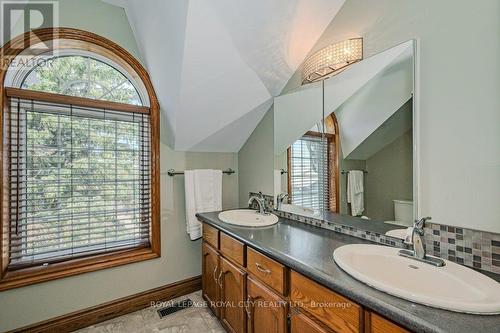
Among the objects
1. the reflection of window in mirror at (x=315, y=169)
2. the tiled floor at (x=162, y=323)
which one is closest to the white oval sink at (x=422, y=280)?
the reflection of window in mirror at (x=315, y=169)

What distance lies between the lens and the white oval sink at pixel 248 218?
1697 mm

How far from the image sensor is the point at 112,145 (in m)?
2.03

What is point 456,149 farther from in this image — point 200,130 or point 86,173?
point 86,173

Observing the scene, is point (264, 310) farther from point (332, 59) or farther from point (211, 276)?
point (332, 59)

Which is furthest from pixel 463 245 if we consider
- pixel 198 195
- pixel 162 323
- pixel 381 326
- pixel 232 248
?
pixel 162 323

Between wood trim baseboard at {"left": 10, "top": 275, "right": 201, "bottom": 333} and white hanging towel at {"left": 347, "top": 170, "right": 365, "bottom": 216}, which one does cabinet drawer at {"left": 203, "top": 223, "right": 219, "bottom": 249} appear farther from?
white hanging towel at {"left": 347, "top": 170, "right": 365, "bottom": 216}

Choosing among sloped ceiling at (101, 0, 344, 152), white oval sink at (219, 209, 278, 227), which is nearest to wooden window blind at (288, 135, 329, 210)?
white oval sink at (219, 209, 278, 227)

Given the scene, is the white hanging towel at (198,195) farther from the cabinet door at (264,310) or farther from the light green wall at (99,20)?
the light green wall at (99,20)

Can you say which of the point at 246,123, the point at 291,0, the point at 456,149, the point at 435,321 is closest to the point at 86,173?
the point at 246,123

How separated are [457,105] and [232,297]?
1623 millimetres

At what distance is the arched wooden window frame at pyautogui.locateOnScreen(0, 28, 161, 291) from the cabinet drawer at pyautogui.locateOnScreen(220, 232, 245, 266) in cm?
81

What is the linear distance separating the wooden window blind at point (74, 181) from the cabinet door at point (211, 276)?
2.08ft

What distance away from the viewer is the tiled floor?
1.81 meters

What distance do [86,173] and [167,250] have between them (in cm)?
97
